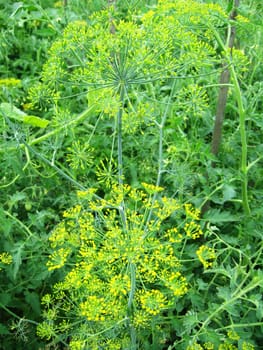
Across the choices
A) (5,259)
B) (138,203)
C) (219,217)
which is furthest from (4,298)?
(219,217)

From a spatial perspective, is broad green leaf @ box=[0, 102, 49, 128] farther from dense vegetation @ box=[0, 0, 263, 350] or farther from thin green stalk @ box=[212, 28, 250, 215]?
thin green stalk @ box=[212, 28, 250, 215]

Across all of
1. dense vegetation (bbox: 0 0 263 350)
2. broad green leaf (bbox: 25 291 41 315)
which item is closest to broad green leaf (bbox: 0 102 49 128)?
dense vegetation (bbox: 0 0 263 350)

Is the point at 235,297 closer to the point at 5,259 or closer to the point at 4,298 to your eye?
the point at 5,259

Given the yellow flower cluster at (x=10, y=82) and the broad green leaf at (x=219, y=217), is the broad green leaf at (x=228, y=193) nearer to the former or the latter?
the broad green leaf at (x=219, y=217)

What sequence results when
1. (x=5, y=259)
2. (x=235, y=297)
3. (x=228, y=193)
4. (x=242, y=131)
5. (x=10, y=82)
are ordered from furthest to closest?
(x=10, y=82) < (x=228, y=193) < (x=242, y=131) < (x=5, y=259) < (x=235, y=297)

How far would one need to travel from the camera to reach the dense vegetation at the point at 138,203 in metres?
2.51

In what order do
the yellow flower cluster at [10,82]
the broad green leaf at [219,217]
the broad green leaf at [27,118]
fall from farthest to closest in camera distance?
the yellow flower cluster at [10,82]
the broad green leaf at [27,118]
the broad green leaf at [219,217]

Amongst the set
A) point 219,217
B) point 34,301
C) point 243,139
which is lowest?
point 34,301

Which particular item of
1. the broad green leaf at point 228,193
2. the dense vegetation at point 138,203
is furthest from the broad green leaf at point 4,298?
the broad green leaf at point 228,193

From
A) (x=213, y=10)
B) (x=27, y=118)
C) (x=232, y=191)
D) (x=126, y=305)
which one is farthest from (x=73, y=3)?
(x=126, y=305)

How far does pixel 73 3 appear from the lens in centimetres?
418

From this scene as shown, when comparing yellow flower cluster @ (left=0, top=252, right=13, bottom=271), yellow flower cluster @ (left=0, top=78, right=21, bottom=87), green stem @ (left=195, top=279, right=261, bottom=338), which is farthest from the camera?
yellow flower cluster @ (left=0, top=78, right=21, bottom=87)

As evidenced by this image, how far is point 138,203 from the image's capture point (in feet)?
11.4

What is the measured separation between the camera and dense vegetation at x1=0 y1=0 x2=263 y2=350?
251 centimetres
